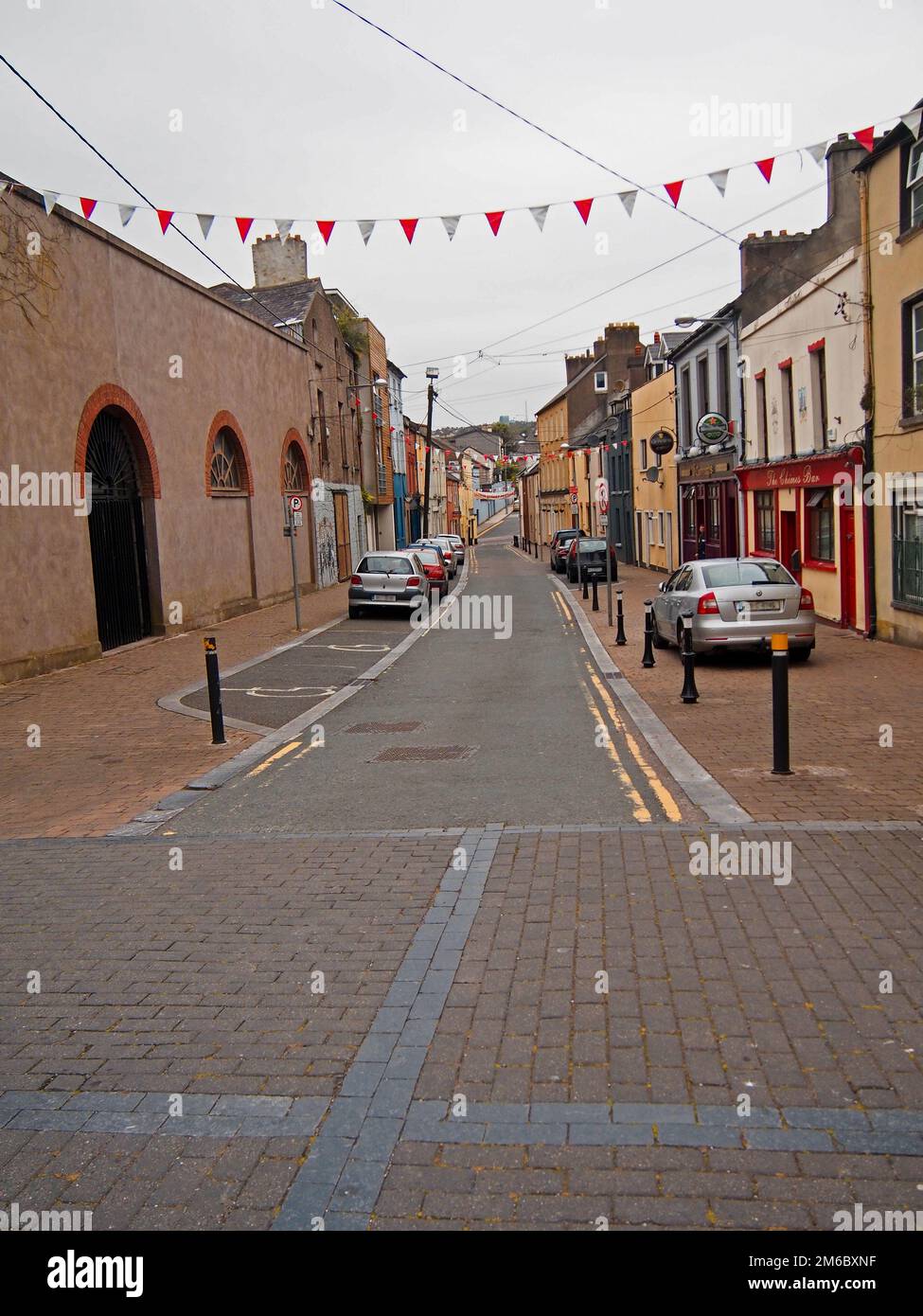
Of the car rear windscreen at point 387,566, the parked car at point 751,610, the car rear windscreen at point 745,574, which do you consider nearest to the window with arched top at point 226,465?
the car rear windscreen at point 387,566

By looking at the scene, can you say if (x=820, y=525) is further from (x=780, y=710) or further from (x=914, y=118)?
(x=780, y=710)

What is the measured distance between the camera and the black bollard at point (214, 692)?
10.6m

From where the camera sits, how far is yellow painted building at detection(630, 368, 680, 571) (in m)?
36.0

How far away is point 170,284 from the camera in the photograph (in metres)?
21.1

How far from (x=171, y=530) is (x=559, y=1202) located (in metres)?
19.2

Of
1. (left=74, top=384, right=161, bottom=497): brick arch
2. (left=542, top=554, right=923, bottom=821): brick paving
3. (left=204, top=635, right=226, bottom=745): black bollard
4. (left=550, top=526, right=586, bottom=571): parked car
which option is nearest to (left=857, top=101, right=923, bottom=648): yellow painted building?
(left=542, top=554, right=923, bottom=821): brick paving

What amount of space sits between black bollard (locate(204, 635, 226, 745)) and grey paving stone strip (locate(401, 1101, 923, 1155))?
7273 millimetres

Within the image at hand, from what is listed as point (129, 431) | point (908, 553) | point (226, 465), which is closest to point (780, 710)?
point (908, 553)

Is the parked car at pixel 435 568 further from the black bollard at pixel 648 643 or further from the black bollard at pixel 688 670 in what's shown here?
the black bollard at pixel 688 670

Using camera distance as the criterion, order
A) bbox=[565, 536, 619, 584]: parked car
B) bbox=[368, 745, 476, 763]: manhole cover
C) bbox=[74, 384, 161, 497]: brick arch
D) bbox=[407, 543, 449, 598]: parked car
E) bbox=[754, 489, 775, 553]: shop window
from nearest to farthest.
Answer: bbox=[368, 745, 476, 763]: manhole cover → bbox=[74, 384, 161, 497]: brick arch → bbox=[754, 489, 775, 553]: shop window → bbox=[407, 543, 449, 598]: parked car → bbox=[565, 536, 619, 584]: parked car

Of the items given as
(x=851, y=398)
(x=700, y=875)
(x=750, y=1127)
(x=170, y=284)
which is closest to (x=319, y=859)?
(x=700, y=875)

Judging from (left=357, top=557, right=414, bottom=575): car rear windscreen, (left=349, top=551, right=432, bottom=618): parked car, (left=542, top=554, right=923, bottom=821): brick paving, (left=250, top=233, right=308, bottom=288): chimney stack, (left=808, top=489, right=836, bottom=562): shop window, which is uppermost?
(left=250, top=233, right=308, bottom=288): chimney stack

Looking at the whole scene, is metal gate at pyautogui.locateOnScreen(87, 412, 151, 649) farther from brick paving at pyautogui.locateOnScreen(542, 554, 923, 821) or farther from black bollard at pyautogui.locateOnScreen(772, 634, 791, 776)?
black bollard at pyautogui.locateOnScreen(772, 634, 791, 776)

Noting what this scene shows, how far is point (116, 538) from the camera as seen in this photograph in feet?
62.1
